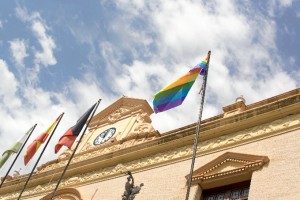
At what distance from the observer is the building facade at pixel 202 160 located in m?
11.2

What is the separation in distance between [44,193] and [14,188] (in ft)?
7.43

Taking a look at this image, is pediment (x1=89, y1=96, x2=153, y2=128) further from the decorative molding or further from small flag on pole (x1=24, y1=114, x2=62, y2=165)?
small flag on pole (x1=24, y1=114, x2=62, y2=165)

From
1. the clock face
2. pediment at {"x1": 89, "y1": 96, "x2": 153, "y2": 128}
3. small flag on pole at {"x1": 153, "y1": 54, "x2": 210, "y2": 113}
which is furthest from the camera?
pediment at {"x1": 89, "y1": 96, "x2": 153, "y2": 128}

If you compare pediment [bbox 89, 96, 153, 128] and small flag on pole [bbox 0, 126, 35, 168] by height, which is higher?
pediment [bbox 89, 96, 153, 128]

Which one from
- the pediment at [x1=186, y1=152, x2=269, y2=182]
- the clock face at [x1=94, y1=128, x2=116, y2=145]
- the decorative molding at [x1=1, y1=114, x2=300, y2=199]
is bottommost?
the pediment at [x1=186, y1=152, x2=269, y2=182]

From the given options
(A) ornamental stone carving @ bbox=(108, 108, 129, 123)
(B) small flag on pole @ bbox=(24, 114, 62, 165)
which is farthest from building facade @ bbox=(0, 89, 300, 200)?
(B) small flag on pole @ bbox=(24, 114, 62, 165)

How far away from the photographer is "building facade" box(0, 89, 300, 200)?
11188 mm

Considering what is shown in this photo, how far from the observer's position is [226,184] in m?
12.0

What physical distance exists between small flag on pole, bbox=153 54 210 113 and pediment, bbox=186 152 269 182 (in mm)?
1958

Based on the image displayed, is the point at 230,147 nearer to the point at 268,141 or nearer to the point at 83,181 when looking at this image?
the point at 268,141

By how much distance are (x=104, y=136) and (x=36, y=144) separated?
8.87ft

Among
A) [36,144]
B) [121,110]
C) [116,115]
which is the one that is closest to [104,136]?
[116,115]

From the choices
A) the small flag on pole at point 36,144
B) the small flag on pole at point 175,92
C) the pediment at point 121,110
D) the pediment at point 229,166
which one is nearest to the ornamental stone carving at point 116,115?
the pediment at point 121,110

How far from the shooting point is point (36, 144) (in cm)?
1655
